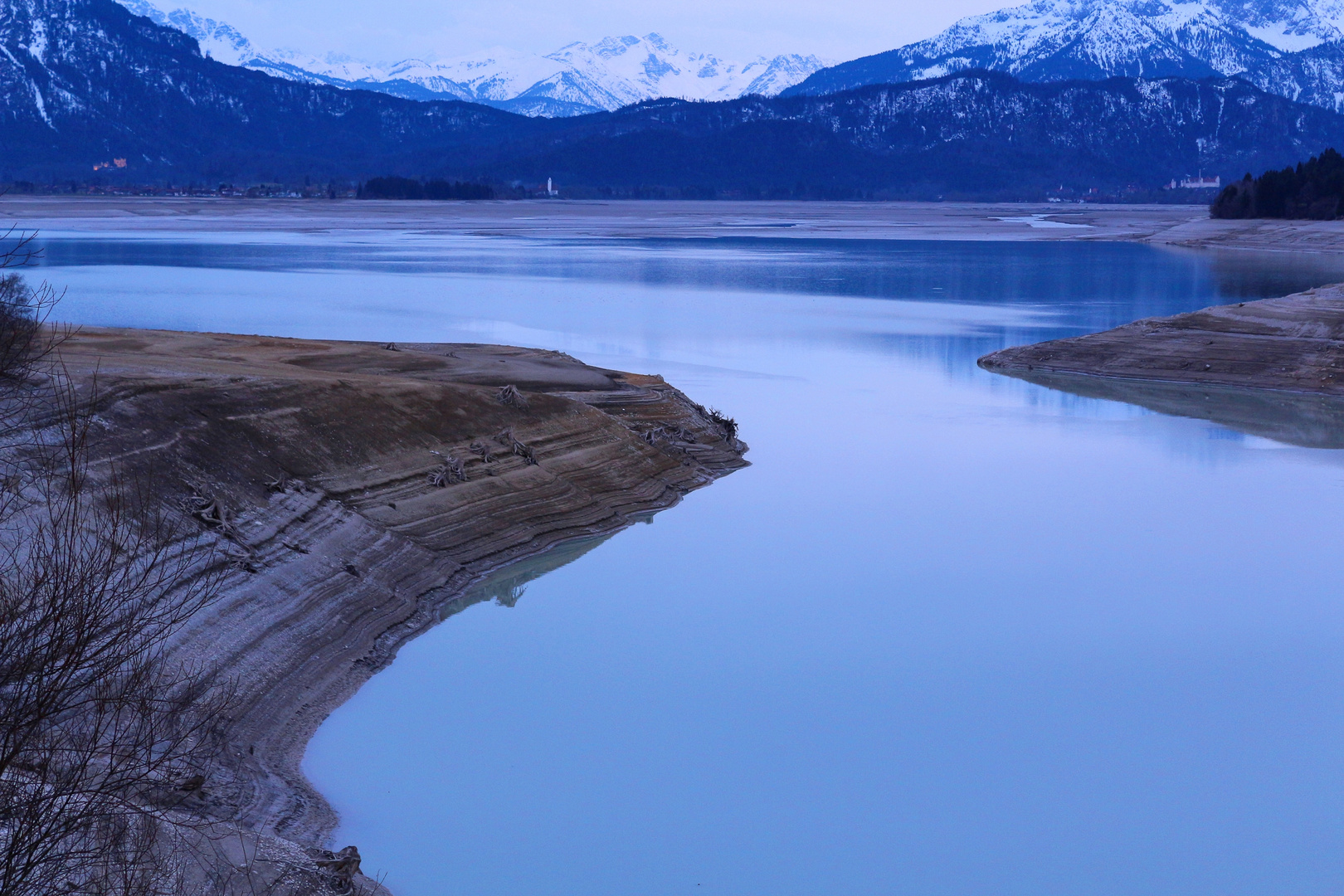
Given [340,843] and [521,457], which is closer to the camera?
[340,843]

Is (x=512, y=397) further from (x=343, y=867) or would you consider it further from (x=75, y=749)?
(x=75, y=749)

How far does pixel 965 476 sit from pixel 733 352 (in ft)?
47.9

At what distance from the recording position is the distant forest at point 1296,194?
300 ft

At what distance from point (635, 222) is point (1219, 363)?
3612 inches

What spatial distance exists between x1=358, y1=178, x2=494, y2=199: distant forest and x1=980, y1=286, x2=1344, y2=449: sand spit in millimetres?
129002

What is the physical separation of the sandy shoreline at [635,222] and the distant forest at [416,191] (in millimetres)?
5737

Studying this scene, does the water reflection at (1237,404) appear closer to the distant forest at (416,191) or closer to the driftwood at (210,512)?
the driftwood at (210,512)

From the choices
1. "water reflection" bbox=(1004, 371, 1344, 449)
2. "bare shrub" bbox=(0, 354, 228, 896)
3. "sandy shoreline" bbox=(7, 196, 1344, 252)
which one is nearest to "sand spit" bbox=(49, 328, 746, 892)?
"bare shrub" bbox=(0, 354, 228, 896)

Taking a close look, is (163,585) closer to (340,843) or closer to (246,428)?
(340,843)

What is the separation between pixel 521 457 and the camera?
18.5m

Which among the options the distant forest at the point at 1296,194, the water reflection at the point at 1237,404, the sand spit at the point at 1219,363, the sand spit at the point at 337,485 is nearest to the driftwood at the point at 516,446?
the sand spit at the point at 337,485

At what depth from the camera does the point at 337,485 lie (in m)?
15.8

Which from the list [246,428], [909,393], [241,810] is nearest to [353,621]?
[246,428]

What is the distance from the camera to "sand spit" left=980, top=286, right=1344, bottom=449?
100 feet
